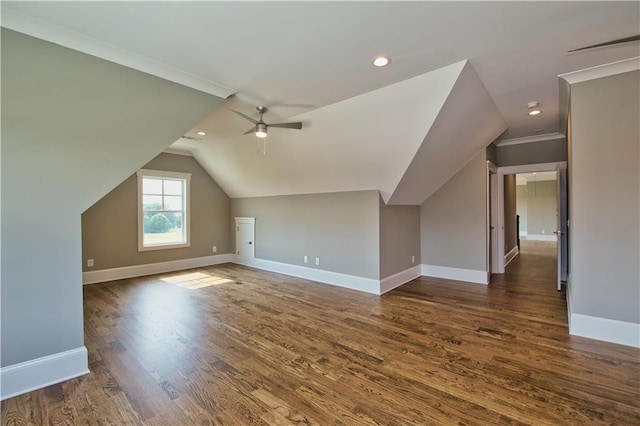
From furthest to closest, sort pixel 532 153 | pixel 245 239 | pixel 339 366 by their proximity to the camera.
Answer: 1. pixel 245 239
2. pixel 532 153
3. pixel 339 366

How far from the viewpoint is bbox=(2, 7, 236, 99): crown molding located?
1917 millimetres

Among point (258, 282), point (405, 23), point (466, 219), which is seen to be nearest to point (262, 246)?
point (258, 282)

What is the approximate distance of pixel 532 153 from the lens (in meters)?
5.59

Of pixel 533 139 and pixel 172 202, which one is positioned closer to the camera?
pixel 533 139

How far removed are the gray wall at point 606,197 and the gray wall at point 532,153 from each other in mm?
2699

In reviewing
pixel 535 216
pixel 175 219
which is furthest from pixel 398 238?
pixel 535 216

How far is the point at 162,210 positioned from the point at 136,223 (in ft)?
1.96

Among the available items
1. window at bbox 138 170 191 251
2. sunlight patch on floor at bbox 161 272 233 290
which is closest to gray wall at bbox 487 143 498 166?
sunlight patch on floor at bbox 161 272 233 290

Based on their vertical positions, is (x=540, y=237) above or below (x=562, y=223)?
below

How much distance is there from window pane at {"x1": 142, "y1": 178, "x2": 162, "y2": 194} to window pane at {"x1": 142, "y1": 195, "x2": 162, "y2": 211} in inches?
4.2

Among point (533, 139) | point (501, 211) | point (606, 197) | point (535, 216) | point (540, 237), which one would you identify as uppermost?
point (533, 139)

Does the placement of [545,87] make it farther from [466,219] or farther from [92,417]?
[92,417]

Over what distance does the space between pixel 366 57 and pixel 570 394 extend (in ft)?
10.1

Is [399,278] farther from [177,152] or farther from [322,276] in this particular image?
[177,152]
